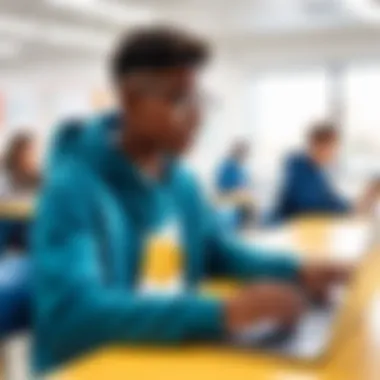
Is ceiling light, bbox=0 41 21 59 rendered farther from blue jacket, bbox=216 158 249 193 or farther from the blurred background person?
blue jacket, bbox=216 158 249 193

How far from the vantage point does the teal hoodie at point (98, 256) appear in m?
0.70

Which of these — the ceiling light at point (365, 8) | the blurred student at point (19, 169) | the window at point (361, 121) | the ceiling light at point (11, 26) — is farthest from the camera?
the ceiling light at point (365, 8)

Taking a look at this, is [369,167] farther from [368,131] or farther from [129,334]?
[129,334]

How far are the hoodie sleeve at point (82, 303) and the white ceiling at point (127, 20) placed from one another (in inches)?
31.0

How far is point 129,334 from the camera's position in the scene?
2.31ft

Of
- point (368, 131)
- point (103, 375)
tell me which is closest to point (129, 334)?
point (103, 375)

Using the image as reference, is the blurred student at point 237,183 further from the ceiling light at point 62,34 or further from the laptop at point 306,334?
the laptop at point 306,334

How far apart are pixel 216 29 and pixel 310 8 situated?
101cm

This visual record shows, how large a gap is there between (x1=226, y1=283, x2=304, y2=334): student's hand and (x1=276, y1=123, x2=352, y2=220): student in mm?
1796

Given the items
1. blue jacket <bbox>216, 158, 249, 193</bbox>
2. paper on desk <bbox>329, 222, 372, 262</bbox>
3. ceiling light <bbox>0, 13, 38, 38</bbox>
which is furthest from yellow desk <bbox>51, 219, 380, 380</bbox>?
blue jacket <bbox>216, 158, 249, 193</bbox>

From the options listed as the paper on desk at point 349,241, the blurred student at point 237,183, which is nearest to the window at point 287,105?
the blurred student at point 237,183

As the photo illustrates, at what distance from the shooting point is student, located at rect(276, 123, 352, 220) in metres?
2.56

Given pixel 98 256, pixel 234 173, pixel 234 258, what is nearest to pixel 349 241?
pixel 234 258

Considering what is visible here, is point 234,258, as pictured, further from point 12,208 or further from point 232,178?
point 232,178
